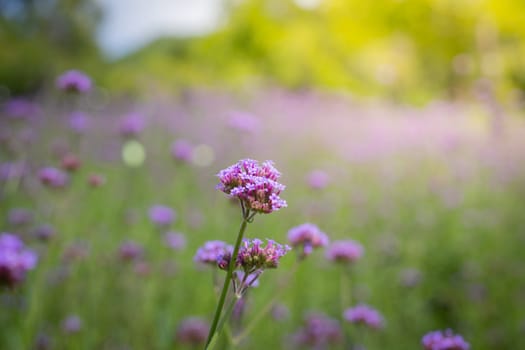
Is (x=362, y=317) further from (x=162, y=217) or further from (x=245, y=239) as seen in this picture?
(x=162, y=217)

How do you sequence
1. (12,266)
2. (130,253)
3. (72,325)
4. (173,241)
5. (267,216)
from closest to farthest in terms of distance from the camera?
(12,266) < (72,325) < (130,253) < (173,241) < (267,216)

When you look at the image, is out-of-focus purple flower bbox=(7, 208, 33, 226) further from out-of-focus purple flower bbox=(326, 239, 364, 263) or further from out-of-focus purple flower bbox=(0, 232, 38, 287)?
out-of-focus purple flower bbox=(326, 239, 364, 263)

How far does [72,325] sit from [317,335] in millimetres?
1126

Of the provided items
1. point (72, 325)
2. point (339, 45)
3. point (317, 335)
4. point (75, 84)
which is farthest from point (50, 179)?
point (339, 45)

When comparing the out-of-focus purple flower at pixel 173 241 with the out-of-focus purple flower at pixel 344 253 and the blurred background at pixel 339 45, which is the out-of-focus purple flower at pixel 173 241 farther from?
the blurred background at pixel 339 45

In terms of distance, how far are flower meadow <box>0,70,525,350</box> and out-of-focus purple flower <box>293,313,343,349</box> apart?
1cm

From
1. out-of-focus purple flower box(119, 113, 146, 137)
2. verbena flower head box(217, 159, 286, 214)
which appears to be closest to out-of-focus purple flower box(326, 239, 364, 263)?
verbena flower head box(217, 159, 286, 214)

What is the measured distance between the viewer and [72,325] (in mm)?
2125

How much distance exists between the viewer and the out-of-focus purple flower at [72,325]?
2098 millimetres

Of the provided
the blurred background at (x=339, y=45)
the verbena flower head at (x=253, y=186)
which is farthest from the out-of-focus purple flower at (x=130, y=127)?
the blurred background at (x=339, y=45)

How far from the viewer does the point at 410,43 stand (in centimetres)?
2059

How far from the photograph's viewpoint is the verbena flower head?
812 mm

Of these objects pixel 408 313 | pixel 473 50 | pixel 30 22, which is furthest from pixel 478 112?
pixel 30 22

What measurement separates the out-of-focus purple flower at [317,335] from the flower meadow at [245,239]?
0.04 feet
